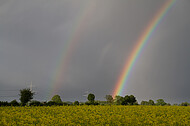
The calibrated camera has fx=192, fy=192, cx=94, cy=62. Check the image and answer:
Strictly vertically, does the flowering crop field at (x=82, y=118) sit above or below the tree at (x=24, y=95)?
below

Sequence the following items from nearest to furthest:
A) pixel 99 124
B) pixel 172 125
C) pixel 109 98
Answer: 1. pixel 99 124
2. pixel 172 125
3. pixel 109 98

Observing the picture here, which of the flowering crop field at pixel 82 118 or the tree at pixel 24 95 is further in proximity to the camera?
the tree at pixel 24 95

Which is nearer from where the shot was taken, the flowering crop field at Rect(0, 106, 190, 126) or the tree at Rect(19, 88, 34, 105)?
the flowering crop field at Rect(0, 106, 190, 126)

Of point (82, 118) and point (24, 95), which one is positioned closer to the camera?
point (82, 118)

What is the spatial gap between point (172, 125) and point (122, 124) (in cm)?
439

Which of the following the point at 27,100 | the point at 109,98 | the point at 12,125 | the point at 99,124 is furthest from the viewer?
the point at 109,98

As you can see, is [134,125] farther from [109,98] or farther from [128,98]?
[109,98]

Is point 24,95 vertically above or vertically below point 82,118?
above

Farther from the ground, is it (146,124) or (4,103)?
(4,103)

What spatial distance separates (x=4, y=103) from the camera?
99.3 feet

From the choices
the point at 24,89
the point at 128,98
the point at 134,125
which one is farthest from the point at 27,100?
the point at 134,125

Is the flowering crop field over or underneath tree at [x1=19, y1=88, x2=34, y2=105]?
underneath

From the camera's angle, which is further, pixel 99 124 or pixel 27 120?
pixel 27 120

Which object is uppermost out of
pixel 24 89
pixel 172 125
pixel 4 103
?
pixel 24 89
